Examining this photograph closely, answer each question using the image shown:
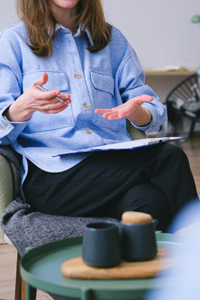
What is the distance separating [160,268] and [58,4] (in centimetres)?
91

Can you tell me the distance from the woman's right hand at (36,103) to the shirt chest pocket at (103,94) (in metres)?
0.25

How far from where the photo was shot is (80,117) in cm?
108

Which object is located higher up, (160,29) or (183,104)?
(160,29)

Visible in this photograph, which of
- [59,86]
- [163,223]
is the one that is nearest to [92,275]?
[163,223]

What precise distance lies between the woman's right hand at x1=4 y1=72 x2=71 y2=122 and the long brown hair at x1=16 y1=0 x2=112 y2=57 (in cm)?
24

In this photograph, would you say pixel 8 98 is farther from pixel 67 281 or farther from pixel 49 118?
pixel 67 281

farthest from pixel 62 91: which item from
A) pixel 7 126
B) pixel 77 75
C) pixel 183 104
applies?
pixel 183 104

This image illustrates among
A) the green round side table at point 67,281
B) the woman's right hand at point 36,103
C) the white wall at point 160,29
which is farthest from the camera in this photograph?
the white wall at point 160,29

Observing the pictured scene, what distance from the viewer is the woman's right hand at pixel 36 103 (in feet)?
2.68

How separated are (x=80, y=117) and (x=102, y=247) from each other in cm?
67

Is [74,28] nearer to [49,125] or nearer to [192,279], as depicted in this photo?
[49,125]

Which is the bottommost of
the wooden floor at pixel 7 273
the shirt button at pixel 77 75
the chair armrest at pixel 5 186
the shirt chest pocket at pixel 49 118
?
the wooden floor at pixel 7 273

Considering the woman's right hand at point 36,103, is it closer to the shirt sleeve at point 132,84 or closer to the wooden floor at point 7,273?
the shirt sleeve at point 132,84

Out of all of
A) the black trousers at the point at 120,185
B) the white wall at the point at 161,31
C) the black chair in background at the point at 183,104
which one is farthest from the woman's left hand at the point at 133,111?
the white wall at the point at 161,31
